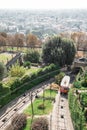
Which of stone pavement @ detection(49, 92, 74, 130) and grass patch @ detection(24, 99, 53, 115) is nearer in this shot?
stone pavement @ detection(49, 92, 74, 130)

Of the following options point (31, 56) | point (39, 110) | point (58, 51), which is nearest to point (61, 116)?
point (39, 110)

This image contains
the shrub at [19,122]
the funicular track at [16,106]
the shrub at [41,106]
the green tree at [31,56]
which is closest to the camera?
the shrub at [19,122]

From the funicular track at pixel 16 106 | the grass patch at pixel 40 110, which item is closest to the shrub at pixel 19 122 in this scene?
the funicular track at pixel 16 106

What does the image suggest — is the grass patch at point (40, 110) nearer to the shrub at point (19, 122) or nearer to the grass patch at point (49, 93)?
the grass patch at point (49, 93)

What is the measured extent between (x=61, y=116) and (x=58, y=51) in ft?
91.5

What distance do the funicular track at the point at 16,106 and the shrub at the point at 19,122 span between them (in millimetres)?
2614

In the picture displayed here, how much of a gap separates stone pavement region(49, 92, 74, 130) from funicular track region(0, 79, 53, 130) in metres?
6.25

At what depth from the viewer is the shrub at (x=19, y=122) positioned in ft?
127

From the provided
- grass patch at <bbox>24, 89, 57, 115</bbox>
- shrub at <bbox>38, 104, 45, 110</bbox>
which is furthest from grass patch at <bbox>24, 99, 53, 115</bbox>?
shrub at <bbox>38, 104, 45, 110</bbox>

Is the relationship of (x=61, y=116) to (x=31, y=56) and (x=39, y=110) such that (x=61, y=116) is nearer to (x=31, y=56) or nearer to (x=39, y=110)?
(x=39, y=110)

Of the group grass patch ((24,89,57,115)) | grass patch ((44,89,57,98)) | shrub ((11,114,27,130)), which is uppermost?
shrub ((11,114,27,130))

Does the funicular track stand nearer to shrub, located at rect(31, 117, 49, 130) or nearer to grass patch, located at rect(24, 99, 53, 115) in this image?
grass patch, located at rect(24, 99, 53, 115)

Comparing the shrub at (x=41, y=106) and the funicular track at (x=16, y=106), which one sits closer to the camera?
the funicular track at (x=16, y=106)

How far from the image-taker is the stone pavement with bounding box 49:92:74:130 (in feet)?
131
